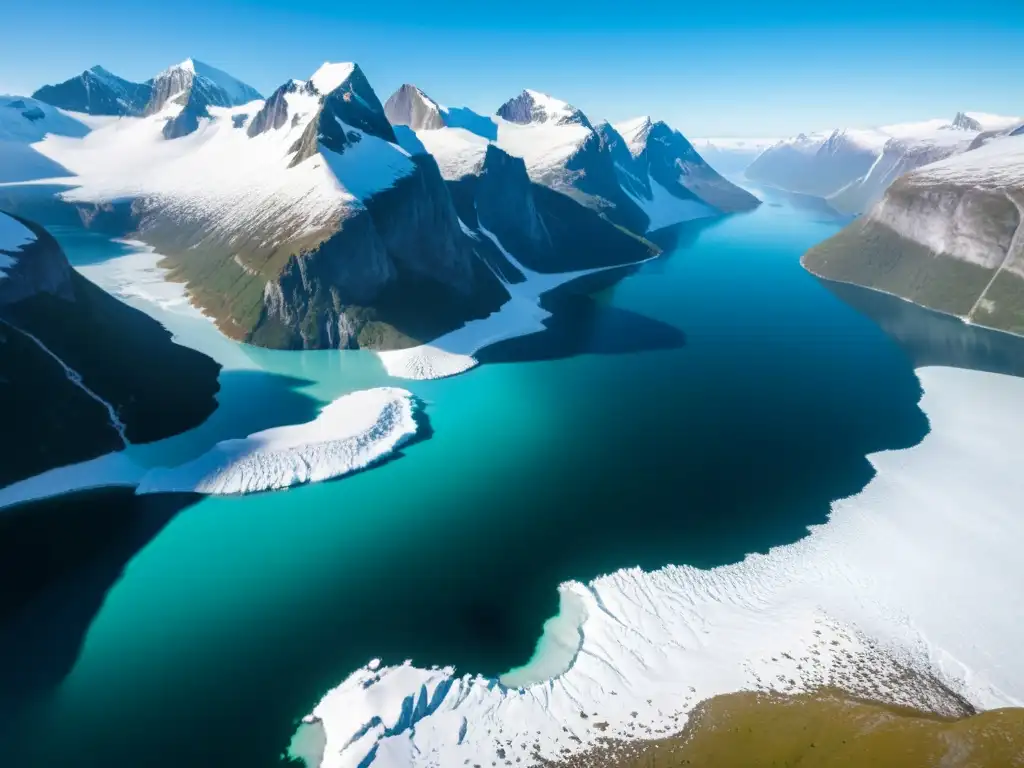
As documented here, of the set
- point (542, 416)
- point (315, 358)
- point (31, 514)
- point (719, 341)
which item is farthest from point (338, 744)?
point (719, 341)

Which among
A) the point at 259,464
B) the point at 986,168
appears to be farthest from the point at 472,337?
the point at 986,168

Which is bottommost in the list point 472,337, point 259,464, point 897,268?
point 259,464

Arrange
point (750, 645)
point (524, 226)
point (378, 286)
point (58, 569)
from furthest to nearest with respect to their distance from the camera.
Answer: point (524, 226)
point (378, 286)
point (58, 569)
point (750, 645)

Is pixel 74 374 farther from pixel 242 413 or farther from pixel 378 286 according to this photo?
pixel 378 286

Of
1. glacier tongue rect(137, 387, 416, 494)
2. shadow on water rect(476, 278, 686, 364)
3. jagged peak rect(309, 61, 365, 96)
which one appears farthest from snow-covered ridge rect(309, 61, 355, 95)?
glacier tongue rect(137, 387, 416, 494)

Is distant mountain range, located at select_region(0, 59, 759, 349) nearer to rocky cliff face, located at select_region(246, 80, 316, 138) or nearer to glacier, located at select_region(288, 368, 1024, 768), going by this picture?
rocky cliff face, located at select_region(246, 80, 316, 138)

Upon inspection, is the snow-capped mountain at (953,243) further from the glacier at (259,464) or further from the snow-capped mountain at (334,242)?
the glacier at (259,464)
